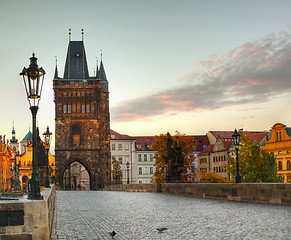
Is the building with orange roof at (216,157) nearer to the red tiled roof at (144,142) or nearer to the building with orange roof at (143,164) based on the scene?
the building with orange roof at (143,164)

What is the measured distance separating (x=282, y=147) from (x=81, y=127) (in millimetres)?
31748

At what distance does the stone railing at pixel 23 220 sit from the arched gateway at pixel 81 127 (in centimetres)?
6614

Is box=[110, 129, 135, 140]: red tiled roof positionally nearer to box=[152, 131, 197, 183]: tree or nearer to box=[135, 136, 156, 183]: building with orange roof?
box=[135, 136, 156, 183]: building with orange roof

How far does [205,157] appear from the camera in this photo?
99.8 metres

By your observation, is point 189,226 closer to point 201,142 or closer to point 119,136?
point 119,136

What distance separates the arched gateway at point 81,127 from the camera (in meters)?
75.8

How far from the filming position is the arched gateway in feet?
249

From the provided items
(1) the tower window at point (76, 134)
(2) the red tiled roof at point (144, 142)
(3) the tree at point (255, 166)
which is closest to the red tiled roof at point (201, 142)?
(2) the red tiled roof at point (144, 142)

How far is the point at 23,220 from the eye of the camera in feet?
27.2

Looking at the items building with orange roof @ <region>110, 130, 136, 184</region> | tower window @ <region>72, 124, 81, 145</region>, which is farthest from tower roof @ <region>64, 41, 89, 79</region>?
building with orange roof @ <region>110, 130, 136, 184</region>

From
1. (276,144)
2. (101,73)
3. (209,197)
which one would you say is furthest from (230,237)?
(101,73)

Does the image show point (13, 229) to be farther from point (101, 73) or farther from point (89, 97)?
point (101, 73)

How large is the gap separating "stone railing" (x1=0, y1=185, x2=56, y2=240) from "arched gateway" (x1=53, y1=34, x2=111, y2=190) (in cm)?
6614

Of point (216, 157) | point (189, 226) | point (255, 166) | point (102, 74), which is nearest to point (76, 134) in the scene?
point (102, 74)
